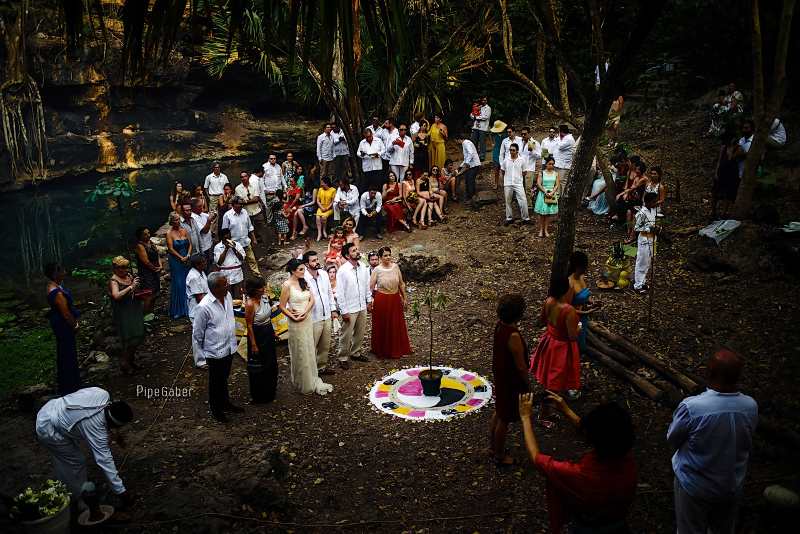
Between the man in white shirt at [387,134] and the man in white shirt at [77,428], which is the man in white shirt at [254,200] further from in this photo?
the man in white shirt at [77,428]

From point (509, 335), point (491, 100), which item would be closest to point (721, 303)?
point (509, 335)

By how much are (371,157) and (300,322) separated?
26.3ft

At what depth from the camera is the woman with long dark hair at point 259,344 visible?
7.38m

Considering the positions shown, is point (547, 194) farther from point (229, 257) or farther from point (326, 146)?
point (229, 257)

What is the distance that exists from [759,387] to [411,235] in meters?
8.40

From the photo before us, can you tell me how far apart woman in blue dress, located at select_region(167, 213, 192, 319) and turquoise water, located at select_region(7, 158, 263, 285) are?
18.3 feet

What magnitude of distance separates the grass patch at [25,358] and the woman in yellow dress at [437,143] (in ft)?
31.3

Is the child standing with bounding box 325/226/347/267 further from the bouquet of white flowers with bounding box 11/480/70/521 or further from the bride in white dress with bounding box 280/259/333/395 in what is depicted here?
the bouquet of white flowers with bounding box 11/480/70/521

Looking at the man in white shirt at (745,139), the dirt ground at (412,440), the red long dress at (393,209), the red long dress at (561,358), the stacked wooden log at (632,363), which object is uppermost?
the man in white shirt at (745,139)

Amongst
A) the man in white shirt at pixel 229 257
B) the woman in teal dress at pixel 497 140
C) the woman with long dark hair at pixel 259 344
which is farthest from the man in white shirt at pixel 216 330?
the woman in teal dress at pixel 497 140

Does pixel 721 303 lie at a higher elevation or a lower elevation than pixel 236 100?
lower

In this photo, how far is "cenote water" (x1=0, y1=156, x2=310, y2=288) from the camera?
1767 cm

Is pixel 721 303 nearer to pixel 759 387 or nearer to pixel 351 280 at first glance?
pixel 759 387

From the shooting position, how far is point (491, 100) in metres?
21.9
